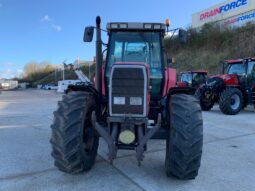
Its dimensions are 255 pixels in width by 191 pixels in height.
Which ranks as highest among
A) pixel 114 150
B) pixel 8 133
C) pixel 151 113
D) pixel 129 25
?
pixel 129 25

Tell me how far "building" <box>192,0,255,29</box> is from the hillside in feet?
5.50

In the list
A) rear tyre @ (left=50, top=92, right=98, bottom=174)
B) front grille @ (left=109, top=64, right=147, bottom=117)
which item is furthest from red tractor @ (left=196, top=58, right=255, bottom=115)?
rear tyre @ (left=50, top=92, right=98, bottom=174)

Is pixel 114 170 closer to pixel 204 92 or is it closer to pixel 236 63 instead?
pixel 204 92

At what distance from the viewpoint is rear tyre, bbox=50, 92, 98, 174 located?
11.5ft

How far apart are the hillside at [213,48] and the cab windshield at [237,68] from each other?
26.1 feet

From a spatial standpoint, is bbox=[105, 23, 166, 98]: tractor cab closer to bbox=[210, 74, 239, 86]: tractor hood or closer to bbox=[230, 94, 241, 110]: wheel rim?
bbox=[230, 94, 241, 110]: wheel rim

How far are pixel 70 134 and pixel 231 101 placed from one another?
8.61 meters

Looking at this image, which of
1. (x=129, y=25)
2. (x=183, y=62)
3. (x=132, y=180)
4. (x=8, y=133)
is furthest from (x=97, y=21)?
(x=183, y=62)

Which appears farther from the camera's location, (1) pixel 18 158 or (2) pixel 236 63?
(2) pixel 236 63

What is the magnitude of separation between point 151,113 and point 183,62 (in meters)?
22.0

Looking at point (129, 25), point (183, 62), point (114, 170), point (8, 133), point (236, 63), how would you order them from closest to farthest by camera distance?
point (114, 170) → point (129, 25) → point (8, 133) → point (236, 63) → point (183, 62)

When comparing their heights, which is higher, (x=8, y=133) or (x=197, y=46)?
(x=197, y=46)

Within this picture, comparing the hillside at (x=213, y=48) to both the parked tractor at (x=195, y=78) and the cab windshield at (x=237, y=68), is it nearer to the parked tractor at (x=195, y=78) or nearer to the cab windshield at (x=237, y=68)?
the parked tractor at (x=195, y=78)

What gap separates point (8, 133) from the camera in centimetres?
707
